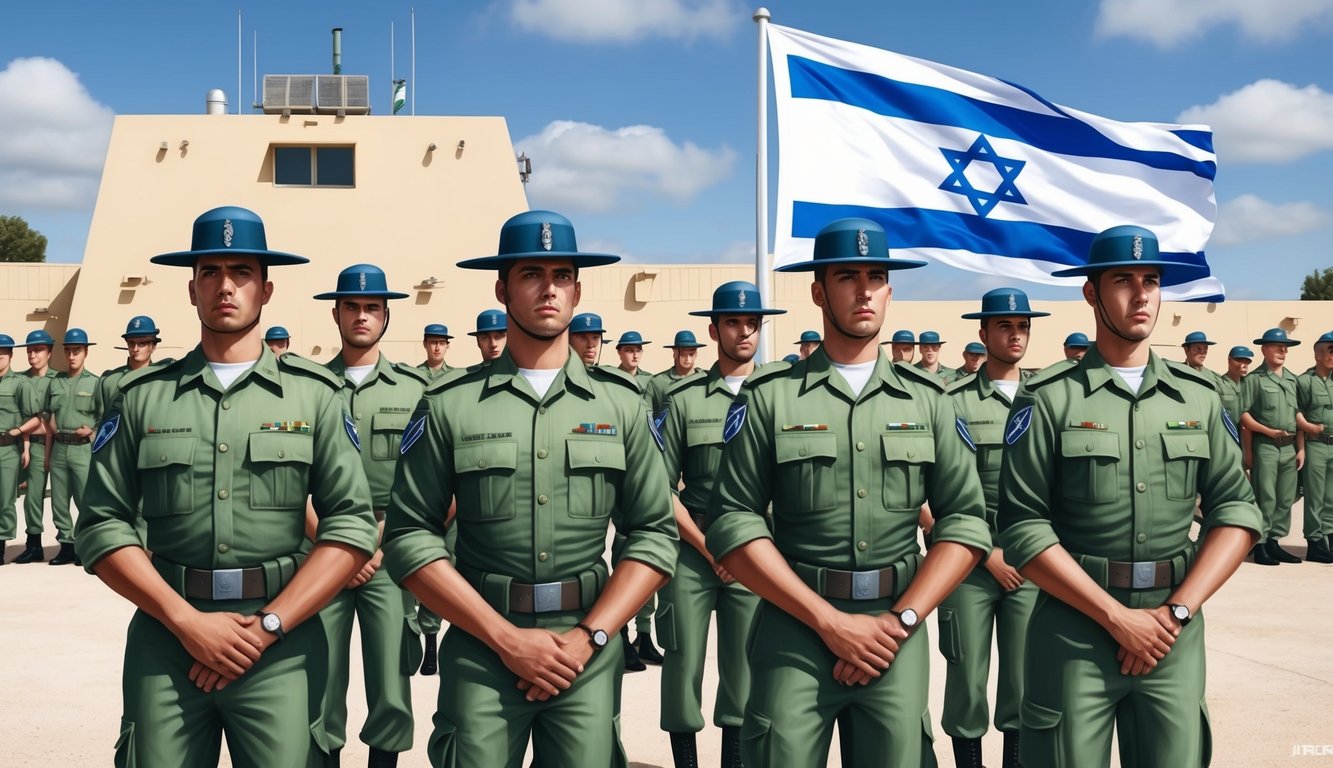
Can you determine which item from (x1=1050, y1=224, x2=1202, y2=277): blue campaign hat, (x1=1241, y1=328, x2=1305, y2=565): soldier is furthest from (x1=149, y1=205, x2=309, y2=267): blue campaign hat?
(x1=1241, y1=328, x2=1305, y2=565): soldier

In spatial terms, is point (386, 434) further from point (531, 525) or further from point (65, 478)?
point (65, 478)

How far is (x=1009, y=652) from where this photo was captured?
548 centimetres

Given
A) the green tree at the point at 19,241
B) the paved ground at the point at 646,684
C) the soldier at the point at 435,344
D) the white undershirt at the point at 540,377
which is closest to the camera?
the white undershirt at the point at 540,377

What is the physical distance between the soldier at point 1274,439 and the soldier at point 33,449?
1365 cm

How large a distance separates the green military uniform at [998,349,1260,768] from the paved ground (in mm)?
2139

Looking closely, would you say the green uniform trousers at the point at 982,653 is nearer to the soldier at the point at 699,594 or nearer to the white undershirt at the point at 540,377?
the soldier at the point at 699,594

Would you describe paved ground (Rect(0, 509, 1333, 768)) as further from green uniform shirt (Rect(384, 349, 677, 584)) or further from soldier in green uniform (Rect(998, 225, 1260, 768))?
green uniform shirt (Rect(384, 349, 677, 584))

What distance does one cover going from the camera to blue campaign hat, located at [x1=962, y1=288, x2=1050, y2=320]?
602 centimetres

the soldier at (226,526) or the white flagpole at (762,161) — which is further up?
the white flagpole at (762,161)

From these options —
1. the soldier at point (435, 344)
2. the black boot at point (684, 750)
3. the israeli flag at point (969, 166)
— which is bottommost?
the black boot at point (684, 750)

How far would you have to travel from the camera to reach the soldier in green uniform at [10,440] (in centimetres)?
1196

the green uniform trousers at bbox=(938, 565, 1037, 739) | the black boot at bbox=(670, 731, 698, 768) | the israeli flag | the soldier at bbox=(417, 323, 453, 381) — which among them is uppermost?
the israeli flag

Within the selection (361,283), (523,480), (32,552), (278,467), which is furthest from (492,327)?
(32,552)

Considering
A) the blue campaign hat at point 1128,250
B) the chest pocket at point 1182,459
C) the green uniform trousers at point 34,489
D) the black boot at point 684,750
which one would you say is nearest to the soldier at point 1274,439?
the black boot at point 684,750
